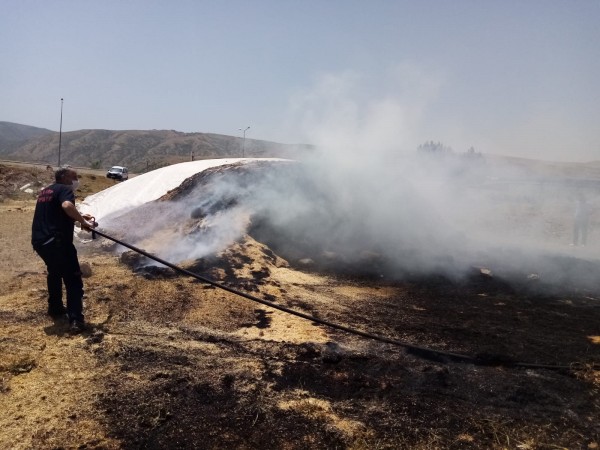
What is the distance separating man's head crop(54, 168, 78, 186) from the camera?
4.84 metres

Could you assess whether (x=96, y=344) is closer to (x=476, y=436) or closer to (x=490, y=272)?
(x=476, y=436)

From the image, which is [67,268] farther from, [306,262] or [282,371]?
[306,262]

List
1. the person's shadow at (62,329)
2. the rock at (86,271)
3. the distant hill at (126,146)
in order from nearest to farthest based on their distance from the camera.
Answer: the person's shadow at (62,329) < the rock at (86,271) < the distant hill at (126,146)

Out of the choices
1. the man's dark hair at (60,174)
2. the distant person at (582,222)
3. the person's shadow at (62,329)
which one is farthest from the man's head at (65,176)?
the distant person at (582,222)

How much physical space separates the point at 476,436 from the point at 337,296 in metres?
3.64

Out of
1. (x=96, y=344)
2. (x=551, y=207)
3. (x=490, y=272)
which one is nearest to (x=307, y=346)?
(x=96, y=344)

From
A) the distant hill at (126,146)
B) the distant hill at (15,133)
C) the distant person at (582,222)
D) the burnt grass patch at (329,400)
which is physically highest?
the distant hill at (15,133)

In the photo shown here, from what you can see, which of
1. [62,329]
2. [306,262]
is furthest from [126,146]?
[62,329]

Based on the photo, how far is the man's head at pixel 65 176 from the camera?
4.84 m

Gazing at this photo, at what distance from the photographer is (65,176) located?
4875 millimetres

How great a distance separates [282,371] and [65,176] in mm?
3328

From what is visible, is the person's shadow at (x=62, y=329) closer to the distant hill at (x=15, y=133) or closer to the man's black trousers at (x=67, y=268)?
the man's black trousers at (x=67, y=268)

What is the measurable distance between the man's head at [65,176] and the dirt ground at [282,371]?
5.34 ft

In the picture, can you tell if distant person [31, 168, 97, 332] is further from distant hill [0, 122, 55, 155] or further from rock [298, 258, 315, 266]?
distant hill [0, 122, 55, 155]
